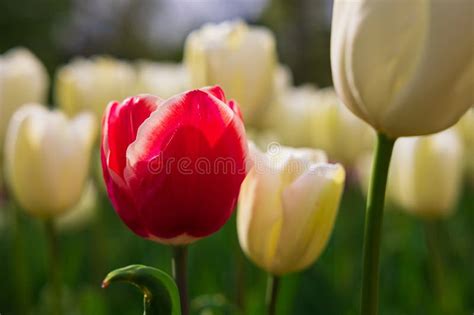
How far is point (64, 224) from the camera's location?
2039 mm

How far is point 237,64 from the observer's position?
1127mm

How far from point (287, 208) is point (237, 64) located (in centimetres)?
53

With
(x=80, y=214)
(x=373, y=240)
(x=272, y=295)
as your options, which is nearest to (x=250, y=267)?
(x=80, y=214)

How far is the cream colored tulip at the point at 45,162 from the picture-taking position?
932 millimetres

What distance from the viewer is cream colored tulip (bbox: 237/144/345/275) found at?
24.5 inches

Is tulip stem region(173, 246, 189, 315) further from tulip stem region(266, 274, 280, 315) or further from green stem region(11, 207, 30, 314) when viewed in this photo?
green stem region(11, 207, 30, 314)

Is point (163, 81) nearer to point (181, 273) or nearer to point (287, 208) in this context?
point (287, 208)

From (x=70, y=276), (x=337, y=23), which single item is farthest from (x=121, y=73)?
(x=337, y=23)

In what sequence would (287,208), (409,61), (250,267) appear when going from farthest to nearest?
(250,267)
(287,208)
(409,61)

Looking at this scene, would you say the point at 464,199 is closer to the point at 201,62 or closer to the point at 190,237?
the point at 201,62

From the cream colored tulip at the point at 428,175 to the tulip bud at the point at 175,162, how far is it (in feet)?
2.38

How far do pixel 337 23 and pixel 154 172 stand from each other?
7.4 inches

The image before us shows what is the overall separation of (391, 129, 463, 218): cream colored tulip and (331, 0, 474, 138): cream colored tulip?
661mm

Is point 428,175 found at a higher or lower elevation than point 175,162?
lower
